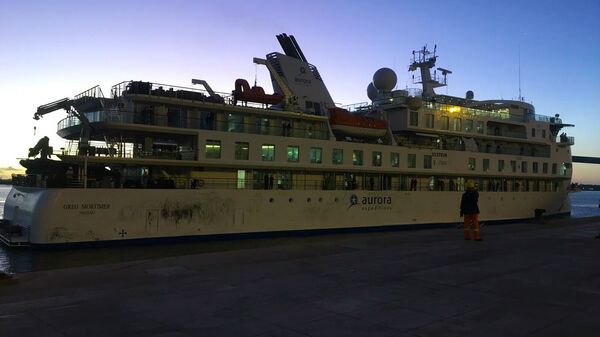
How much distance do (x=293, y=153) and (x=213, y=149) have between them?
16.9ft

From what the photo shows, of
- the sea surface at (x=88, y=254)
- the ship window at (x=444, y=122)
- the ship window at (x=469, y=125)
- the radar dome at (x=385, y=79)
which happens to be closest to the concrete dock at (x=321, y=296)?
the sea surface at (x=88, y=254)

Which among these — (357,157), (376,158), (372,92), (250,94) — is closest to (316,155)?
(357,157)

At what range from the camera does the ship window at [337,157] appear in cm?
3003

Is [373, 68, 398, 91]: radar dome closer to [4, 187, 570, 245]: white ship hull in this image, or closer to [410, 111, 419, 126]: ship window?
[410, 111, 419, 126]: ship window

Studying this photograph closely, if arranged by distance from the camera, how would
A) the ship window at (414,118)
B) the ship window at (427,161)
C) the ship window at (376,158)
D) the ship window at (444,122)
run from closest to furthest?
the ship window at (376,158) → the ship window at (427,161) → the ship window at (414,118) → the ship window at (444,122)

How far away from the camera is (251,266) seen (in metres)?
11.2

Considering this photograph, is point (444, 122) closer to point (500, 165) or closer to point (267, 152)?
point (500, 165)

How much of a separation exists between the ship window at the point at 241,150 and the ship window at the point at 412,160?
1287cm

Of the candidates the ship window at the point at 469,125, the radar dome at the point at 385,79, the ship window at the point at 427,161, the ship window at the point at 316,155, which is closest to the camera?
the ship window at the point at 316,155

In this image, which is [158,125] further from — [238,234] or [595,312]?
[595,312]

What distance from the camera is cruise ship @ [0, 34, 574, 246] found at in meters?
22.2

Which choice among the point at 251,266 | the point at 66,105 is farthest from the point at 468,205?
the point at 66,105

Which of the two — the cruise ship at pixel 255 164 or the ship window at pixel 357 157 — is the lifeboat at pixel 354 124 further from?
the ship window at pixel 357 157

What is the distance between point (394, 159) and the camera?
3303 cm
